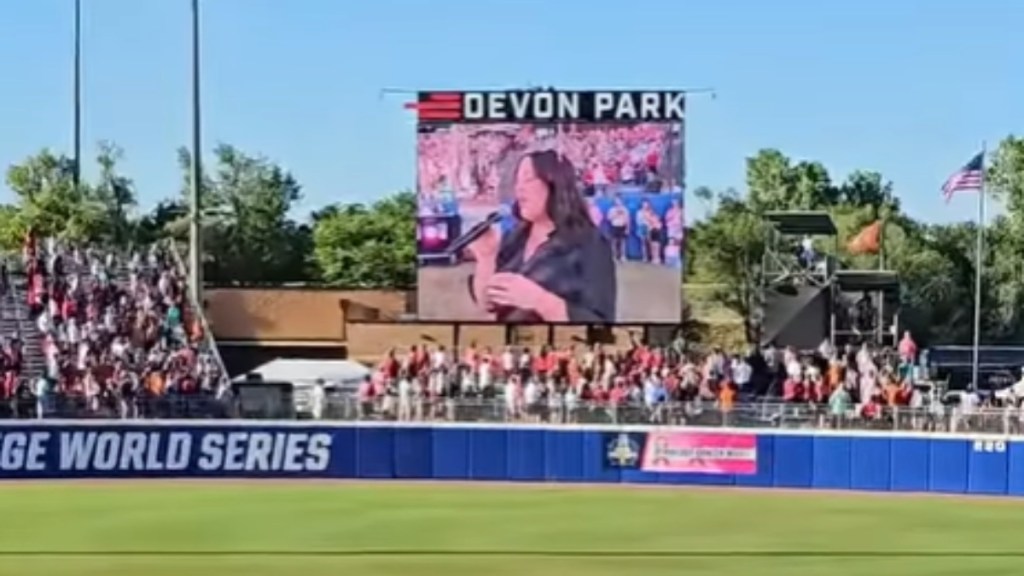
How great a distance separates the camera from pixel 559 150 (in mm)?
32562

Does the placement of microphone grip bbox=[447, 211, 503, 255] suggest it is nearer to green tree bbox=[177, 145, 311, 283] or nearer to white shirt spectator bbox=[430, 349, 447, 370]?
white shirt spectator bbox=[430, 349, 447, 370]

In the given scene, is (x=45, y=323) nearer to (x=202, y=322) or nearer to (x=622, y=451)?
(x=202, y=322)

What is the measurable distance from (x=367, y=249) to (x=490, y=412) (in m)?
45.3

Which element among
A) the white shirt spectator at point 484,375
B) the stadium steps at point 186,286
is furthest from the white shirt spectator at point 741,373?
the stadium steps at point 186,286

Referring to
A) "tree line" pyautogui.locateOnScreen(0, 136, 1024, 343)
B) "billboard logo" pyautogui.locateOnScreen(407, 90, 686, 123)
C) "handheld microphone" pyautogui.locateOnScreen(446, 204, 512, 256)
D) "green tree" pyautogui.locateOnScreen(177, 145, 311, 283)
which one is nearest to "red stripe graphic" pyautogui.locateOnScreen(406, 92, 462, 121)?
"billboard logo" pyautogui.locateOnScreen(407, 90, 686, 123)

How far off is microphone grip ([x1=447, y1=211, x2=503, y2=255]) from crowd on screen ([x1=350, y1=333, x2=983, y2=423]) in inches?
74.5

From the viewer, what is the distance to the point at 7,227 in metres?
70.8

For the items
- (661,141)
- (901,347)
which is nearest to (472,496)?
(661,141)

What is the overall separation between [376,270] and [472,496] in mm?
48234

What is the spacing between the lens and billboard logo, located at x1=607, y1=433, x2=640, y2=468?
29.1 m

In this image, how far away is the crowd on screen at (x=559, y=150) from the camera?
32.3 meters

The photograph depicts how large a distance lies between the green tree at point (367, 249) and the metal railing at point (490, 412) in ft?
137

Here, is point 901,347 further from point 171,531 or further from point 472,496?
point 171,531

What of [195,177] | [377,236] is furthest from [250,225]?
[195,177]
